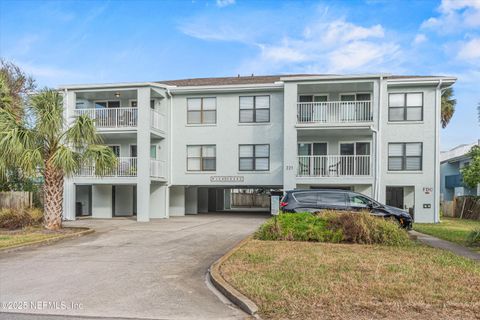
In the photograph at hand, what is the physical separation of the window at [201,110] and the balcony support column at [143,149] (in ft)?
10.1

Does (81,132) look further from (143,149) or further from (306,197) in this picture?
(306,197)

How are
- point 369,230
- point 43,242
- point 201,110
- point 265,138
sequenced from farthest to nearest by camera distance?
1. point 201,110
2. point 265,138
3. point 43,242
4. point 369,230

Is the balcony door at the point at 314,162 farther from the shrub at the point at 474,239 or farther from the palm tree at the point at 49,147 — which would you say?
the palm tree at the point at 49,147

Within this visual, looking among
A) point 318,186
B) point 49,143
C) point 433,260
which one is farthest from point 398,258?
point 318,186

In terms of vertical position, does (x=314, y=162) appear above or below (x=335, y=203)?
above

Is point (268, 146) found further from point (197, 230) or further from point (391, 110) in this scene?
point (197, 230)

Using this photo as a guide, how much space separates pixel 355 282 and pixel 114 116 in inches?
724

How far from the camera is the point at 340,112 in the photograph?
842 inches

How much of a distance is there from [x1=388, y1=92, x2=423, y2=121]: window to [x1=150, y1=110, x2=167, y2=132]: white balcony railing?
41.5 ft

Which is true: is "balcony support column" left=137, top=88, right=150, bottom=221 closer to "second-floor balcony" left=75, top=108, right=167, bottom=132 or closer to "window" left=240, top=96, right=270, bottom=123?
"second-floor balcony" left=75, top=108, right=167, bottom=132

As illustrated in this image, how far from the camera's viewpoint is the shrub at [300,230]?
38.6ft

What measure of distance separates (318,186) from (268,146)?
143 inches

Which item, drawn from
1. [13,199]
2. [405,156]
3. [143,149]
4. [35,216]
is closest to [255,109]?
[143,149]

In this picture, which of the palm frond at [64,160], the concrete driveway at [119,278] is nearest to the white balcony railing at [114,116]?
the palm frond at [64,160]
